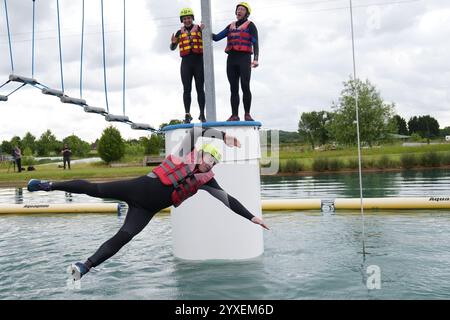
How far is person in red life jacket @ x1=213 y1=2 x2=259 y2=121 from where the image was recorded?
655 cm

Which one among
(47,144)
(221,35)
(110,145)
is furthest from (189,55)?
(47,144)

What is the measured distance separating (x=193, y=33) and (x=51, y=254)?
405 cm

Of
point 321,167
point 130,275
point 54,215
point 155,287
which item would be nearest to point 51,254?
point 130,275

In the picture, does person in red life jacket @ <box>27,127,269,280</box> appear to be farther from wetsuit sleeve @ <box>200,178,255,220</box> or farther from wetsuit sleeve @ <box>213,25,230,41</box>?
wetsuit sleeve @ <box>213,25,230,41</box>

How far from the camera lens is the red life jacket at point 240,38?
6547 mm

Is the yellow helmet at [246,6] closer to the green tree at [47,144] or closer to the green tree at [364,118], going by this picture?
the green tree at [364,118]

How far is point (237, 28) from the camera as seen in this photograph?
6.59 m

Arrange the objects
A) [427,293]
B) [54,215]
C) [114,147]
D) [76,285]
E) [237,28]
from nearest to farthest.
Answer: [427,293] → [76,285] → [237,28] → [54,215] → [114,147]

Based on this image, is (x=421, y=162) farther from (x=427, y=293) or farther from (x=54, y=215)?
(x=427, y=293)

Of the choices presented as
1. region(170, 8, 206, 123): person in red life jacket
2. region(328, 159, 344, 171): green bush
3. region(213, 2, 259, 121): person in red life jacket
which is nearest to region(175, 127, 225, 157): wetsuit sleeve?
region(213, 2, 259, 121): person in red life jacket

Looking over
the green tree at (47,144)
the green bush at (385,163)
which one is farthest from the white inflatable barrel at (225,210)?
the green tree at (47,144)

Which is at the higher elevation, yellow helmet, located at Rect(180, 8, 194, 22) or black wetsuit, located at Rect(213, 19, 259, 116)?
yellow helmet, located at Rect(180, 8, 194, 22)

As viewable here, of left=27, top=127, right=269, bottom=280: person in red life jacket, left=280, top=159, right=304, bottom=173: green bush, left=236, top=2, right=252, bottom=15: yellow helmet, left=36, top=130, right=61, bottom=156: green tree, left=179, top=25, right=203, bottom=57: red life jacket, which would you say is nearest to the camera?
left=27, top=127, right=269, bottom=280: person in red life jacket

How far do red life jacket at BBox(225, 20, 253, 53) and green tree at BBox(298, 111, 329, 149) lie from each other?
60649mm
